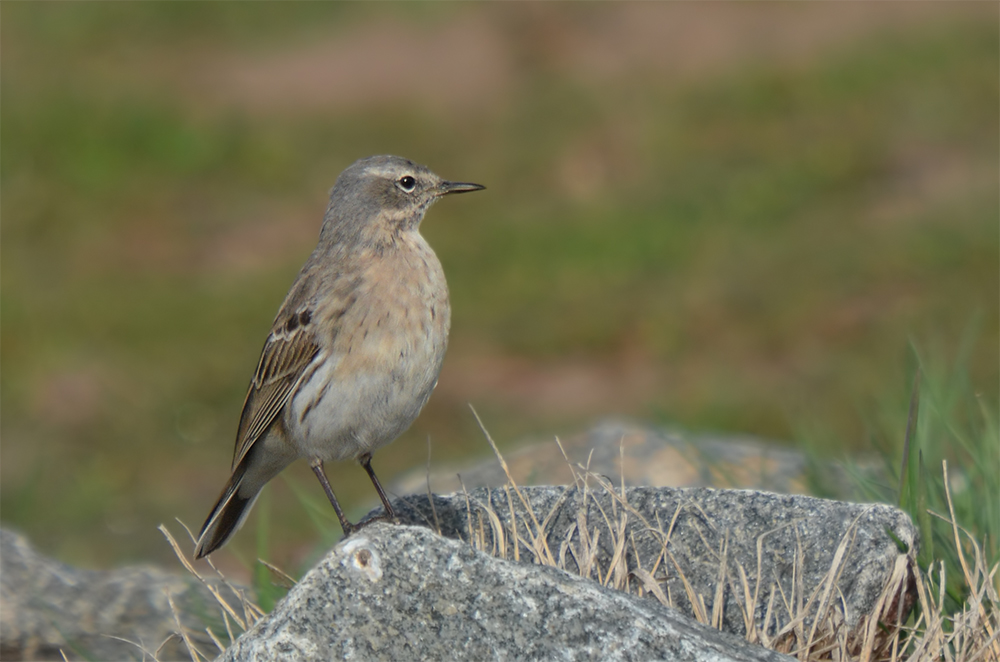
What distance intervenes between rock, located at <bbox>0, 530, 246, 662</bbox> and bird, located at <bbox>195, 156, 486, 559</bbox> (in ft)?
1.23

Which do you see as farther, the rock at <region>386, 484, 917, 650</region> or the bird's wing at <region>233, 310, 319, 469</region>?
the bird's wing at <region>233, 310, 319, 469</region>

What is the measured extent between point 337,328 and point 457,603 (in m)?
1.94

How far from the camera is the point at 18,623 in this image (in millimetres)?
5098

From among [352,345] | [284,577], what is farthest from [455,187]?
[284,577]

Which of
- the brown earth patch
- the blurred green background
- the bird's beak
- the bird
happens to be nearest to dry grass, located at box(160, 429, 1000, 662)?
the bird

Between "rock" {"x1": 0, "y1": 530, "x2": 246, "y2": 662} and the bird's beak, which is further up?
the bird's beak

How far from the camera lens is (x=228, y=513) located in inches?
213

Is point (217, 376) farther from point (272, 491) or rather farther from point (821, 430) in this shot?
point (821, 430)

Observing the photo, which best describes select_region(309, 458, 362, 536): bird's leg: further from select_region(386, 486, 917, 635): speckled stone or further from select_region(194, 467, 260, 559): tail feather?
select_region(386, 486, 917, 635): speckled stone

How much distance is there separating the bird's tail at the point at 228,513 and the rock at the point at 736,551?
1464 mm

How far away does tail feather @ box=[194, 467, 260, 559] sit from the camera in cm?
518

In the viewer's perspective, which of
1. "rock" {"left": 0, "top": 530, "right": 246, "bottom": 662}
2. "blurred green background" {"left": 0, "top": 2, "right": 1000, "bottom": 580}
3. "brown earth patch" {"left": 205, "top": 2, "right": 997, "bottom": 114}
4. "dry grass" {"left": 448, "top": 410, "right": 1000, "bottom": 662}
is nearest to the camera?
"dry grass" {"left": 448, "top": 410, "right": 1000, "bottom": 662}

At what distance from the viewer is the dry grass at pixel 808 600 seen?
3.65 meters

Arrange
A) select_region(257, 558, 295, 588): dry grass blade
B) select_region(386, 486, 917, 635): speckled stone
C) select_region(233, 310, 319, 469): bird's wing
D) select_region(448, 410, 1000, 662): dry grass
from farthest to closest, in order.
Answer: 1. select_region(233, 310, 319, 469): bird's wing
2. select_region(257, 558, 295, 588): dry grass blade
3. select_region(386, 486, 917, 635): speckled stone
4. select_region(448, 410, 1000, 662): dry grass
